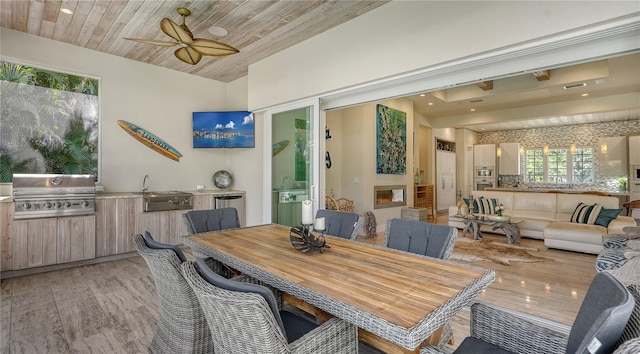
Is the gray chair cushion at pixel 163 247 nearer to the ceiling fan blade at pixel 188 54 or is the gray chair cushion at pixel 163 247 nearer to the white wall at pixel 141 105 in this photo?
the ceiling fan blade at pixel 188 54

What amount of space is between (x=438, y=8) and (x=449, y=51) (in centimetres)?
42

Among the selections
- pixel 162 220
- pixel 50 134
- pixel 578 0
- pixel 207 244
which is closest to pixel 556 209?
pixel 578 0

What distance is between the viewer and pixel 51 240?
359 centimetres

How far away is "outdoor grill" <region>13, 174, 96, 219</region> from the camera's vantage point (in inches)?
134

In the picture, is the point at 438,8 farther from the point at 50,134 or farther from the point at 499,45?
the point at 50,134

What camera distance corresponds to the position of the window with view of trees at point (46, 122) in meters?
3.78

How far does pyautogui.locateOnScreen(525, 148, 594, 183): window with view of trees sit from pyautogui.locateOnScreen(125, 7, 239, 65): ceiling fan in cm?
1049

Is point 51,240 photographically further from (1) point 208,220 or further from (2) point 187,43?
(2) point 187,43

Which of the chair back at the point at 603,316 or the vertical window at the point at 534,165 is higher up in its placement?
the vertical window at the point at 534,165

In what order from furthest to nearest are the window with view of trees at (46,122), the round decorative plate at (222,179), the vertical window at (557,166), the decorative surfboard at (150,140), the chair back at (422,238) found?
the vertical window at (557,166) → the round decorative plate at (222,179) → the decorative surfboard at (150,140) → the window with view of trees at (46,122) → the chair back at (422,238)

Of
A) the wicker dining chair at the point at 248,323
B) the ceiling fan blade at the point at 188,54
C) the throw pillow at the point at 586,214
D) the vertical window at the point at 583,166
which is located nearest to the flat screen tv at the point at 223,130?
the ceiling fan blade at the point at 188,54

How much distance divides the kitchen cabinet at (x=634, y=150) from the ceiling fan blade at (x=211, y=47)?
998 cm

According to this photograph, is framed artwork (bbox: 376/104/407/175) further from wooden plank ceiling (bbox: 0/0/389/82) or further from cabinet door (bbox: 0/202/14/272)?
cabinet door (bbox: 0/202/14/272)

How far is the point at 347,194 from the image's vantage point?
6.22 meters
